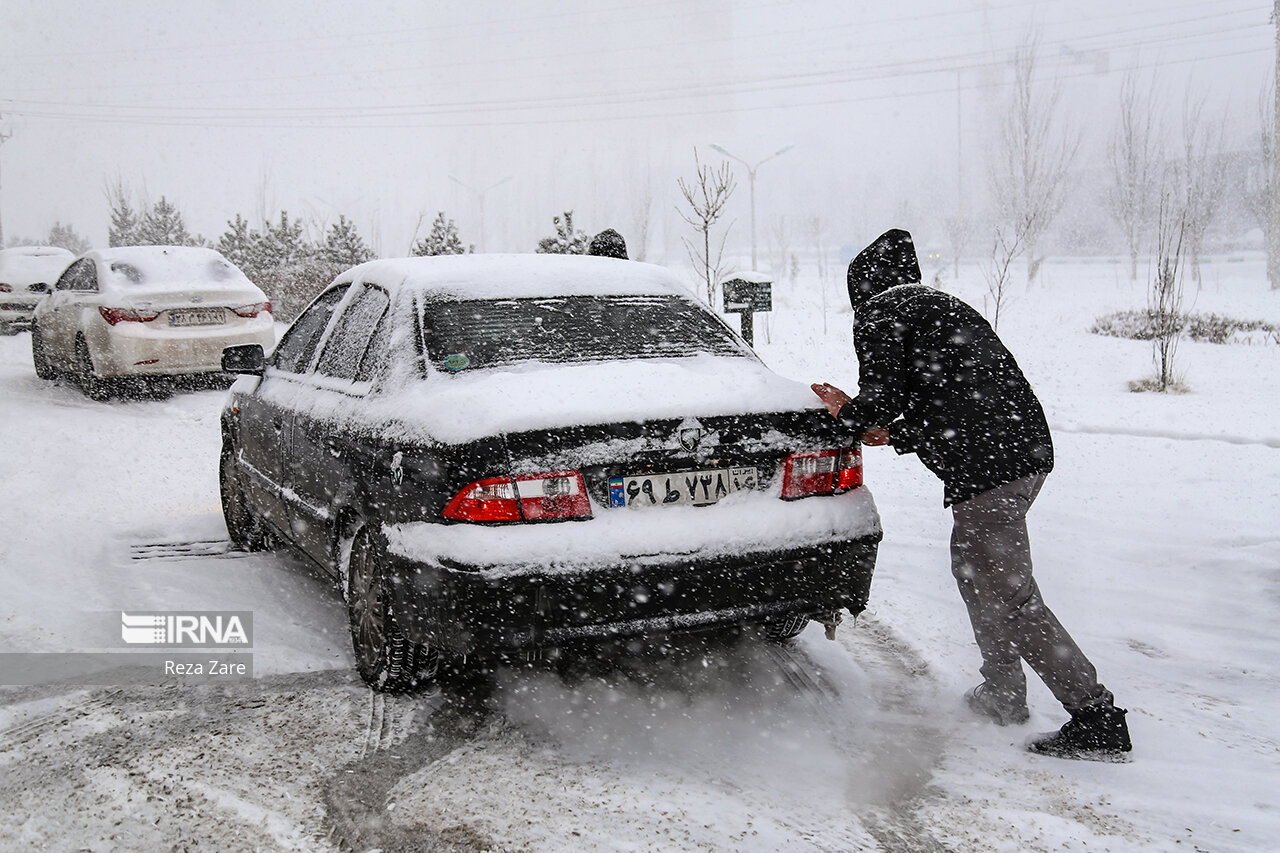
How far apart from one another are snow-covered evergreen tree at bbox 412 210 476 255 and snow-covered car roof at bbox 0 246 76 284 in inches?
262

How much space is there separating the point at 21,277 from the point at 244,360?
1540cm

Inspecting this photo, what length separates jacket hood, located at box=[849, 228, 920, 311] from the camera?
3352 millimetres

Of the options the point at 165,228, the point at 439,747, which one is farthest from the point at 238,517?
the point at 165,228

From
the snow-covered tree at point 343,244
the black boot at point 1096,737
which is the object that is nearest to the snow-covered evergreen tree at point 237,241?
the snow-covered tree at point 343,244

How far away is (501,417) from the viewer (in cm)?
281

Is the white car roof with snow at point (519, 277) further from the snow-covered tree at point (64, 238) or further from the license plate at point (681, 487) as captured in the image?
the snow-covered tree at point (64, 238)

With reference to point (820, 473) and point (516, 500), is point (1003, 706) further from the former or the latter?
point (516, 500)

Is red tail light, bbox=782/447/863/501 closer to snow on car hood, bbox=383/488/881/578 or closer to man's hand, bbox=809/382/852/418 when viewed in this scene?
snow on car hood, bbox=383/488/881/578

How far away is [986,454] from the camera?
3090 millimetres

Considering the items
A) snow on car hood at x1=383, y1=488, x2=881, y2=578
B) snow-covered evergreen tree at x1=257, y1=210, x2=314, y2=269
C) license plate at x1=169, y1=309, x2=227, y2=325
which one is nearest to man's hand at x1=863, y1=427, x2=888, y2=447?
snow on car hood at x1=383, y1=488, x2=881, y2=578

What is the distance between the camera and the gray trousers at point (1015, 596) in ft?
10.0

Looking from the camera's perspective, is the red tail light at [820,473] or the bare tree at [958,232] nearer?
the red tail light at [820,473]

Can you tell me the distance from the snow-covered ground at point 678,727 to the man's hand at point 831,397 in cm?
105

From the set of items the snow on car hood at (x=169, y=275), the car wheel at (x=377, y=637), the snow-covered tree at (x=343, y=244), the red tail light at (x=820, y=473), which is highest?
the snow-covered tree at (x=343, y=244)
